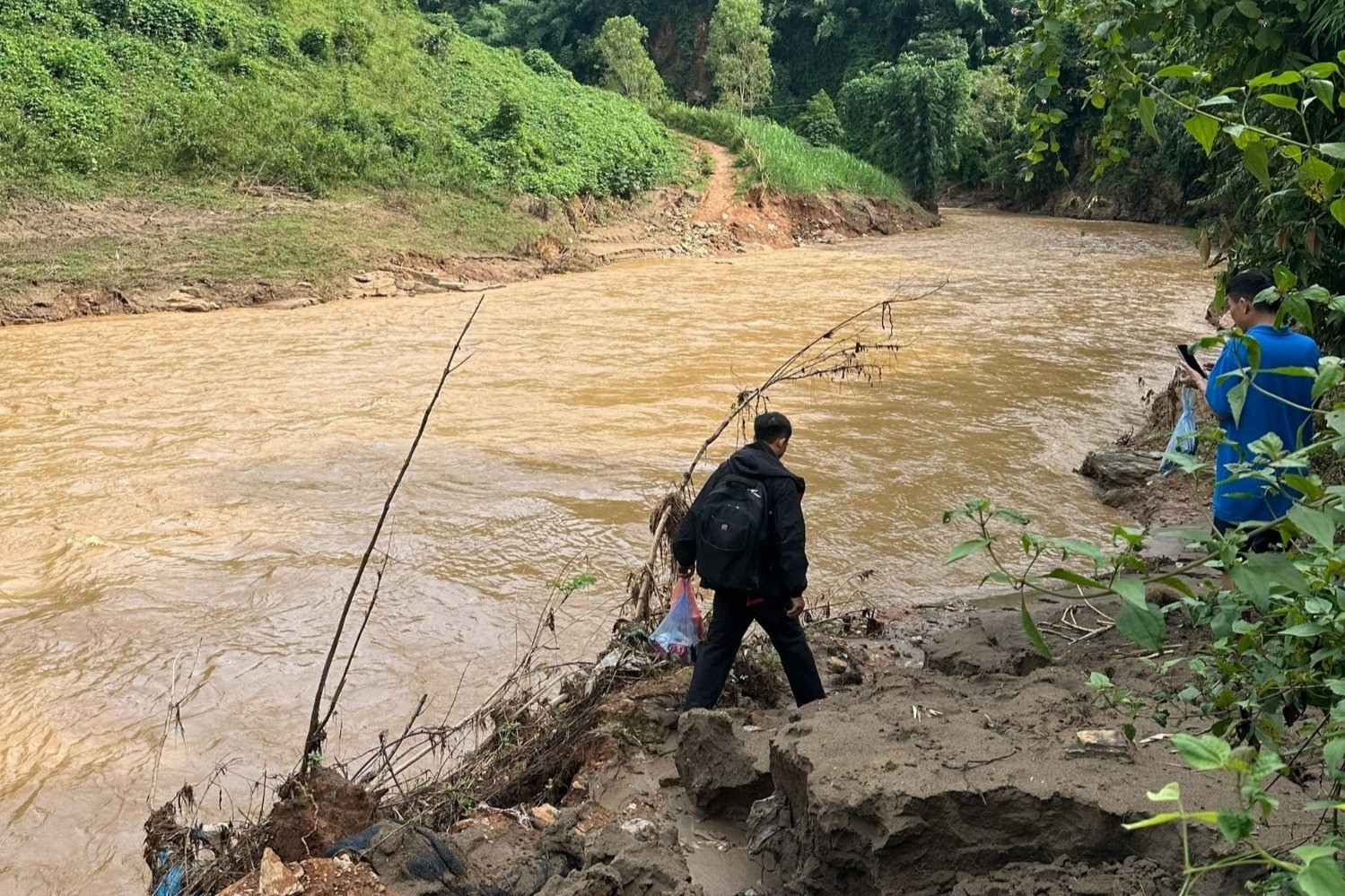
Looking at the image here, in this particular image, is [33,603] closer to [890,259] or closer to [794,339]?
[794,339]

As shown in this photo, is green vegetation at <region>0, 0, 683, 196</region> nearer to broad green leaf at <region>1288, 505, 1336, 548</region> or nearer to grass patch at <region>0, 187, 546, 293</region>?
grass patch at <region>0, 187, 546, 293</region>

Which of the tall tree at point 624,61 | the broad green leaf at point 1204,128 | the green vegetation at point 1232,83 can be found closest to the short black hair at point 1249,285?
the green vegetation at point 1232,83

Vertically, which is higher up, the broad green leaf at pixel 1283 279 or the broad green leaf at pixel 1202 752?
the broad green leaf at pixel 1283 279

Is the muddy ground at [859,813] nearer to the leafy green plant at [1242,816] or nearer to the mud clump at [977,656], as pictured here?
the mud clump at [977,656]

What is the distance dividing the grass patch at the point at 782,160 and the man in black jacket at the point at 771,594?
84.9 ft

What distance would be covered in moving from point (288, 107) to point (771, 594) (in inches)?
837

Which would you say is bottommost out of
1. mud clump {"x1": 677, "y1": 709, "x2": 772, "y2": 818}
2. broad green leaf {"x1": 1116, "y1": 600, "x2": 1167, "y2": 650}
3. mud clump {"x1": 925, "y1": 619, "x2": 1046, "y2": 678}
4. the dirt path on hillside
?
mud clump {"x1": 925, "y1": 619, "x2": 1046, "y2": 678}

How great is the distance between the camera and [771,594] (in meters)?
4.08

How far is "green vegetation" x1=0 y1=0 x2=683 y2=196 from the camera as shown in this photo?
18625 millimetres

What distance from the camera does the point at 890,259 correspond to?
24.2m

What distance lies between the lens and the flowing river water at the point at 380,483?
186 inches

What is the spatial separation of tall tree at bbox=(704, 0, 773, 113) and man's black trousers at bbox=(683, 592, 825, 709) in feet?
128

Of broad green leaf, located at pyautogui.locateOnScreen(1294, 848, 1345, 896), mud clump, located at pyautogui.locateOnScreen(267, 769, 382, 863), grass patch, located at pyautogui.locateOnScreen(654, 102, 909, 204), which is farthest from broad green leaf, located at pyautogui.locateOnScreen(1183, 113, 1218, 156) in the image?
grass patch, located at pyautogui.locateOnScreen(654, 102, 909, 204)

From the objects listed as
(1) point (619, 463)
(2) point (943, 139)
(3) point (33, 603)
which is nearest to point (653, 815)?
(3) point (33, 603)
